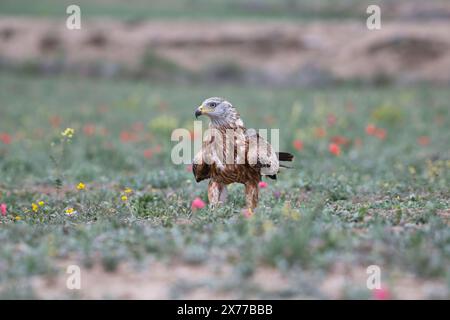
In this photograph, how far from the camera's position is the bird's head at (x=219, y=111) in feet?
23.9

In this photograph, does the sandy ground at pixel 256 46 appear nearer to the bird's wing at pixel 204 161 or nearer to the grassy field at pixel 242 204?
the grassy field at pixel 242 204

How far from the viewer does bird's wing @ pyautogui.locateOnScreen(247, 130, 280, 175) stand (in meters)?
7.33

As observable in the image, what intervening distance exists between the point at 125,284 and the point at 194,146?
8.30 metres

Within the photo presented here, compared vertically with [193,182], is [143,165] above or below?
above

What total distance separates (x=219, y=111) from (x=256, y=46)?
80.6 ft

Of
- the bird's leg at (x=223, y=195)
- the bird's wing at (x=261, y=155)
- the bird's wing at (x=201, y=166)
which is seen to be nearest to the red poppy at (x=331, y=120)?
the bird's leg at (x=223, y=195)

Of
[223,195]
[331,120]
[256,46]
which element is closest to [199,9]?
[256,46]

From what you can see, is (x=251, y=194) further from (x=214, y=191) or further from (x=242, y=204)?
(x=242, y=204)

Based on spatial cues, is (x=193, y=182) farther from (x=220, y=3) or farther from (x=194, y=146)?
(x=220, y=3)

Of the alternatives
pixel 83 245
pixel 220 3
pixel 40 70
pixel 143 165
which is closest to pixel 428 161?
pixel 143 165

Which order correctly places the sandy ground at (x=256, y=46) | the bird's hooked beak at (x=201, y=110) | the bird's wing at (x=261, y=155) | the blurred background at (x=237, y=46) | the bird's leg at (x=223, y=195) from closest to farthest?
the bird's hooked beak at (x=201, y=110) < the bird's wing at (x=261, y=155) < the bird's leg at (x=223, y=195) < the blurred background at (x=237, y=46) < the sandy ground at (x=256, y=46)

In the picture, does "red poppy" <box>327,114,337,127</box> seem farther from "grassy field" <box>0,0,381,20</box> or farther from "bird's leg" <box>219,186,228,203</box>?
"grassy field" <box>0,0,381,20</box>

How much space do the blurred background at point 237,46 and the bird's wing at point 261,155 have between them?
18.5 m

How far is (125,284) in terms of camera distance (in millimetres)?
5148
